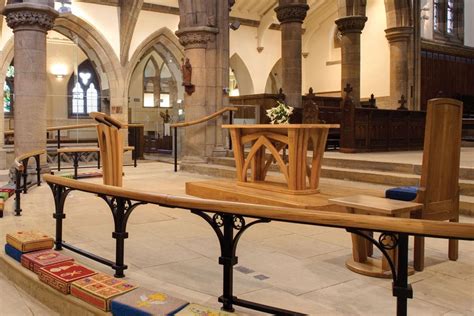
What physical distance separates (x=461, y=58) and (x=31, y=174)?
17.0 m

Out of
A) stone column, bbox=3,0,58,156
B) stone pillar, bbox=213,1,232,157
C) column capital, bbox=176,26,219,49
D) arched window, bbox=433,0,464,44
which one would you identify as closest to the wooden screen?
arched window, bbox=433,0,464,44

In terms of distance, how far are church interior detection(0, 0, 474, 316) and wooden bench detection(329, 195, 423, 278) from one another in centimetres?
2

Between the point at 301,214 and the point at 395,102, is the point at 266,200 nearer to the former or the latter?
the point at 301,214

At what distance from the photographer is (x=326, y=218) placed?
2.11 meters

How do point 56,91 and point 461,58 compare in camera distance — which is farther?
point 56,91

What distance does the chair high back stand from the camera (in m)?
3.35

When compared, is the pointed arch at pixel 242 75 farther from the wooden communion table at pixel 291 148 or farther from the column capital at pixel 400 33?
the wooden communion table at pixel 291 148

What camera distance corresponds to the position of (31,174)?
26.4ft

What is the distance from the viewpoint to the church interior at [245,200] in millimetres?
2684

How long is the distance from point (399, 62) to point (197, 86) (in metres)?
9.12

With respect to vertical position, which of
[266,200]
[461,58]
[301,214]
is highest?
[461,58]

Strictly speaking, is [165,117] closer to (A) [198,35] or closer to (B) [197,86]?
(B) [197,86]

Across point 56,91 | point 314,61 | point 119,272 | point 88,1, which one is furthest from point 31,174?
point 314,61

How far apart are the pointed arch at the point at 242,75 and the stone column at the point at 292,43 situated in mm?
9136
